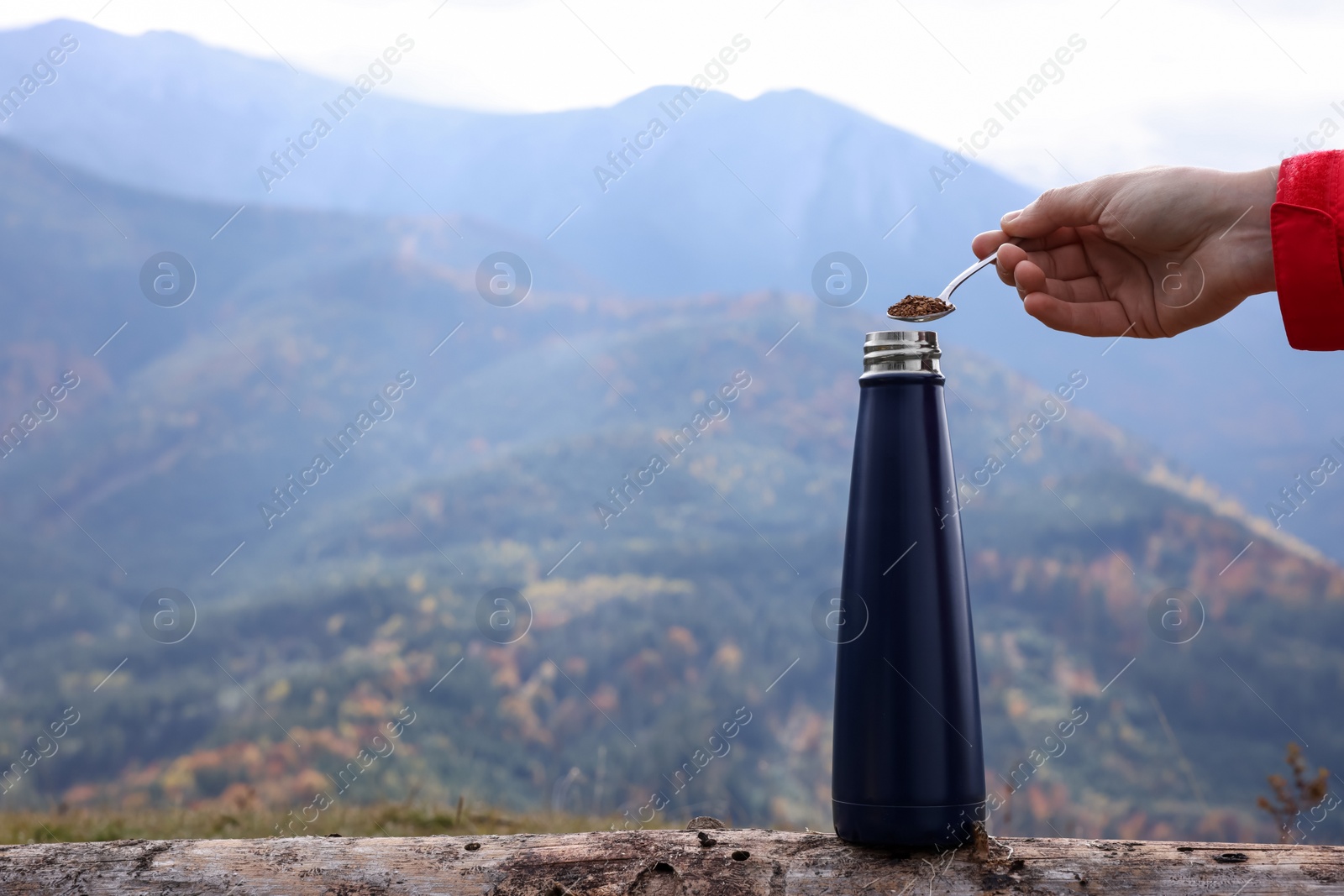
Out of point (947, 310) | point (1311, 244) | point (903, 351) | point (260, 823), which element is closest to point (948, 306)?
point (947, 310)

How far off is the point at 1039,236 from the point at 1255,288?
20.9 inches

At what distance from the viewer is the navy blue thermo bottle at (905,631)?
5.69 feet

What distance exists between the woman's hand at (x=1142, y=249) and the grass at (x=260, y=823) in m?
2.21

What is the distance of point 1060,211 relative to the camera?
7.89 ft

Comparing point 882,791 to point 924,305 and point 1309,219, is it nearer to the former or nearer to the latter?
point 924,305

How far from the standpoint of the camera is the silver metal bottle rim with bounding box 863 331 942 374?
183 centimetres

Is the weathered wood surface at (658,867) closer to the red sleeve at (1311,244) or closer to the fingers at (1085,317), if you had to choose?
the red sleeve at (1311,244)

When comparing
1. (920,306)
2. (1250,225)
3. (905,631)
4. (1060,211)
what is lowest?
(905,631)

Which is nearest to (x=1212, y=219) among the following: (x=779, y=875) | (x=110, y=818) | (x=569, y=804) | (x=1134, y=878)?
(x=1134, y=878)

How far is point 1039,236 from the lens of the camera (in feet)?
8.38

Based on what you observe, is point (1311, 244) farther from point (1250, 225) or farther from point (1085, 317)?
point (1085, 317)

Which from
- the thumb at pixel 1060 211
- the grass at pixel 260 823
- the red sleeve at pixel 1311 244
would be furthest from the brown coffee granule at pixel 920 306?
the grass at pixel 260 823

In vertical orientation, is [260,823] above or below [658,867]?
below

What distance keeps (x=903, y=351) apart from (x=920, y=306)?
0.90ft
